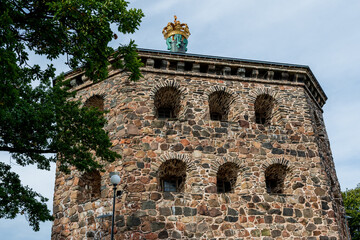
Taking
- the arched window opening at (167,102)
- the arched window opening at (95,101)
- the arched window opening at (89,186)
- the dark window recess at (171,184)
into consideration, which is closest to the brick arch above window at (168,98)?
the arched window opening at (167,102)

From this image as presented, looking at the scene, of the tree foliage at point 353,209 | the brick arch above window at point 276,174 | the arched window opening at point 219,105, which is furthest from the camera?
the tree foliage at point 353,209

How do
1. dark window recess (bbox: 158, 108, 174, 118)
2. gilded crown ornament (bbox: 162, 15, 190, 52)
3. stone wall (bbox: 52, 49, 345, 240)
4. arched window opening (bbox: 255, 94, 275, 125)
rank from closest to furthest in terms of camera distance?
stone wall (bbox: 52, 49, 345, 240) → dark window recess (bbox: 158, 108, 174, 118) → arched window opening (bbox: 255, 94, 275, 125) → gilded crown ornament (bbox: 162, 15, 190, 52)

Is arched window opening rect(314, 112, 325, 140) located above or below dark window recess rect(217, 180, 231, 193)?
above

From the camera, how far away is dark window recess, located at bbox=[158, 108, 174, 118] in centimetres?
1605

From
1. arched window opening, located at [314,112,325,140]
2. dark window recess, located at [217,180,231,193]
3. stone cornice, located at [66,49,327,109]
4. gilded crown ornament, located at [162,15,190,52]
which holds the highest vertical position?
gilded crown ornament, located at [162,15,190,52]

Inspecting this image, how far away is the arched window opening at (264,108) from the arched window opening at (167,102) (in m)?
3.71

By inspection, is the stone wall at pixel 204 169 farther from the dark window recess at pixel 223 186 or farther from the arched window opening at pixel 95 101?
the dark window recess at pixel 223 186

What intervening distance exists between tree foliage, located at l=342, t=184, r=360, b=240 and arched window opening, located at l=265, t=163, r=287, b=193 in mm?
14137

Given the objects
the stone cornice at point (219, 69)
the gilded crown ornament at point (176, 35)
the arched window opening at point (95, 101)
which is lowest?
the arched window opening at point (95, 101)

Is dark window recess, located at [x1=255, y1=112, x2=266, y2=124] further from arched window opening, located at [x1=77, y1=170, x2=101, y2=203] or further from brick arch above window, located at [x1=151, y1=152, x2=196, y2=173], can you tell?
arched window opening, located at [x1=77, y1=170, x2=101, y2=203]

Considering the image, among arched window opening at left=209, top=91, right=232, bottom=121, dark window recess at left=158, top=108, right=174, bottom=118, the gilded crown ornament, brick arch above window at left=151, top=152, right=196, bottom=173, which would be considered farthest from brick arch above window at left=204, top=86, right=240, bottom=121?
the gilded crown ornament

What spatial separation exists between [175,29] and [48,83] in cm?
1031

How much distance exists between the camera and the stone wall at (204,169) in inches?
520

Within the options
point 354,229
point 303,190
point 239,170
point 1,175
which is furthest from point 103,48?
point 354,229
